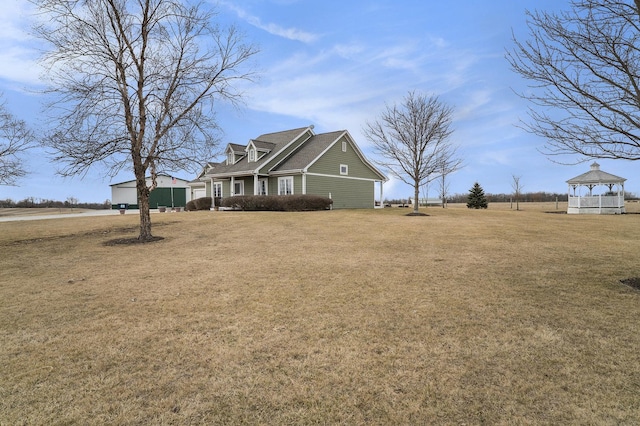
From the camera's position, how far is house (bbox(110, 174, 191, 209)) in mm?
47344

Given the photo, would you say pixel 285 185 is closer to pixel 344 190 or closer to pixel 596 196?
pixel 344 190

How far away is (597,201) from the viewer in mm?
30469

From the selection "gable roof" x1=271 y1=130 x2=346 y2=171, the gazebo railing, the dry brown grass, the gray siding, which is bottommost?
the dry brown grass

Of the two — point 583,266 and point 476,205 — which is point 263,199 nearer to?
point 583,266

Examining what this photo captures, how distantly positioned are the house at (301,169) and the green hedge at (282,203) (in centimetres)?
156

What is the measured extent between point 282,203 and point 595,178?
95.2 feet

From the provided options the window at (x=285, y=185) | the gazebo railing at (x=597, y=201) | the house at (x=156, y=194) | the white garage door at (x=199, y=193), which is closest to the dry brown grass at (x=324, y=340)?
the window at (x=285, y=185)

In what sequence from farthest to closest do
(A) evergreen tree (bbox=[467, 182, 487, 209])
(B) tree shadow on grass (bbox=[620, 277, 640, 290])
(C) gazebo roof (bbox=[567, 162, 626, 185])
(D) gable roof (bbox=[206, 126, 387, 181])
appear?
(A) evergreen tree (bbox=[467, 182, 487, 209]), (C) gazebo roof (bbox=[567, 162, 626, 185]), (D) gable roof (bbox=[206, 126, 387, 181]), (B) tree shadow on grass (bbox=[620, 277, 640, 290])

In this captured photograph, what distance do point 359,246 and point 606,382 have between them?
828cm

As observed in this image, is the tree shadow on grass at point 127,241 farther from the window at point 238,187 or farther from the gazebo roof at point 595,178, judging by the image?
the gazebo roof at point 595,178

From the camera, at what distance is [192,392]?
11.5 feet

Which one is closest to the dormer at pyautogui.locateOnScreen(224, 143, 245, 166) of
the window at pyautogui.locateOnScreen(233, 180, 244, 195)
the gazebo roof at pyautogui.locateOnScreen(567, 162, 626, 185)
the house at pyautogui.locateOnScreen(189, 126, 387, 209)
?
the house at pyautogui.locateOnScreen(189, 126, 387, 209)

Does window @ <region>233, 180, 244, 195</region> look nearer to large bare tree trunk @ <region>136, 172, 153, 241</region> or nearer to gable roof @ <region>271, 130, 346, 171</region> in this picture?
gable roof @ <region>271, 130, 346, 171</region>

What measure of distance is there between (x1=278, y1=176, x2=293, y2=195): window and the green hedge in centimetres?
238
